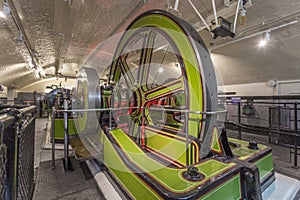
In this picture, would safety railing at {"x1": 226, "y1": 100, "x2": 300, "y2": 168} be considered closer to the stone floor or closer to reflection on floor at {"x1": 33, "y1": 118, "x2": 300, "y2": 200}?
reflection on floor at {"x1": 33, "y1": 118, "x2": 300, "y2": 200}

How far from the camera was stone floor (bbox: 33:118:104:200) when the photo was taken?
156 centimetres

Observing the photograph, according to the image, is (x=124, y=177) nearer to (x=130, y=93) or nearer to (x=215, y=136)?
(x=215, y=136)

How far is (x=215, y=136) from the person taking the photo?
3.80 ft

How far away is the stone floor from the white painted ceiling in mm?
2339

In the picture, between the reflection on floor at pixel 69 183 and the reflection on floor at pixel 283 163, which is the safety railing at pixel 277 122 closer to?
the reflection on floor at pixel 283 163

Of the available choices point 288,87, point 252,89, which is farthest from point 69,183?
point 252,89

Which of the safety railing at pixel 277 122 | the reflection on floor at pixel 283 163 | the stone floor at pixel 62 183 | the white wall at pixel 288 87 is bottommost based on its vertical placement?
the reflection on floor at pixel 283 163

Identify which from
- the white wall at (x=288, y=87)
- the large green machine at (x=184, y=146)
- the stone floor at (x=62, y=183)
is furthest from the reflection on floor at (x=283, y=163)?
the stone floor at (x=62, y=183)

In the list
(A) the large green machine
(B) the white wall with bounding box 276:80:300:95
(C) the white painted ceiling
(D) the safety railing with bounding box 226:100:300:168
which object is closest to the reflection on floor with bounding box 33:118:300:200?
(A) the large green machine

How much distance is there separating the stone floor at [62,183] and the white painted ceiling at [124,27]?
7.67 feet

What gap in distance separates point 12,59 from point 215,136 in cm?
692

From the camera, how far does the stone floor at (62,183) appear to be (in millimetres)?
1562

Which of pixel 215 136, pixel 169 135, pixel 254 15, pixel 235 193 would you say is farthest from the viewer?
pixel 254 15

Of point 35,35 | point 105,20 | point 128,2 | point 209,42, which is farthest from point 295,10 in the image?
point 35,35
